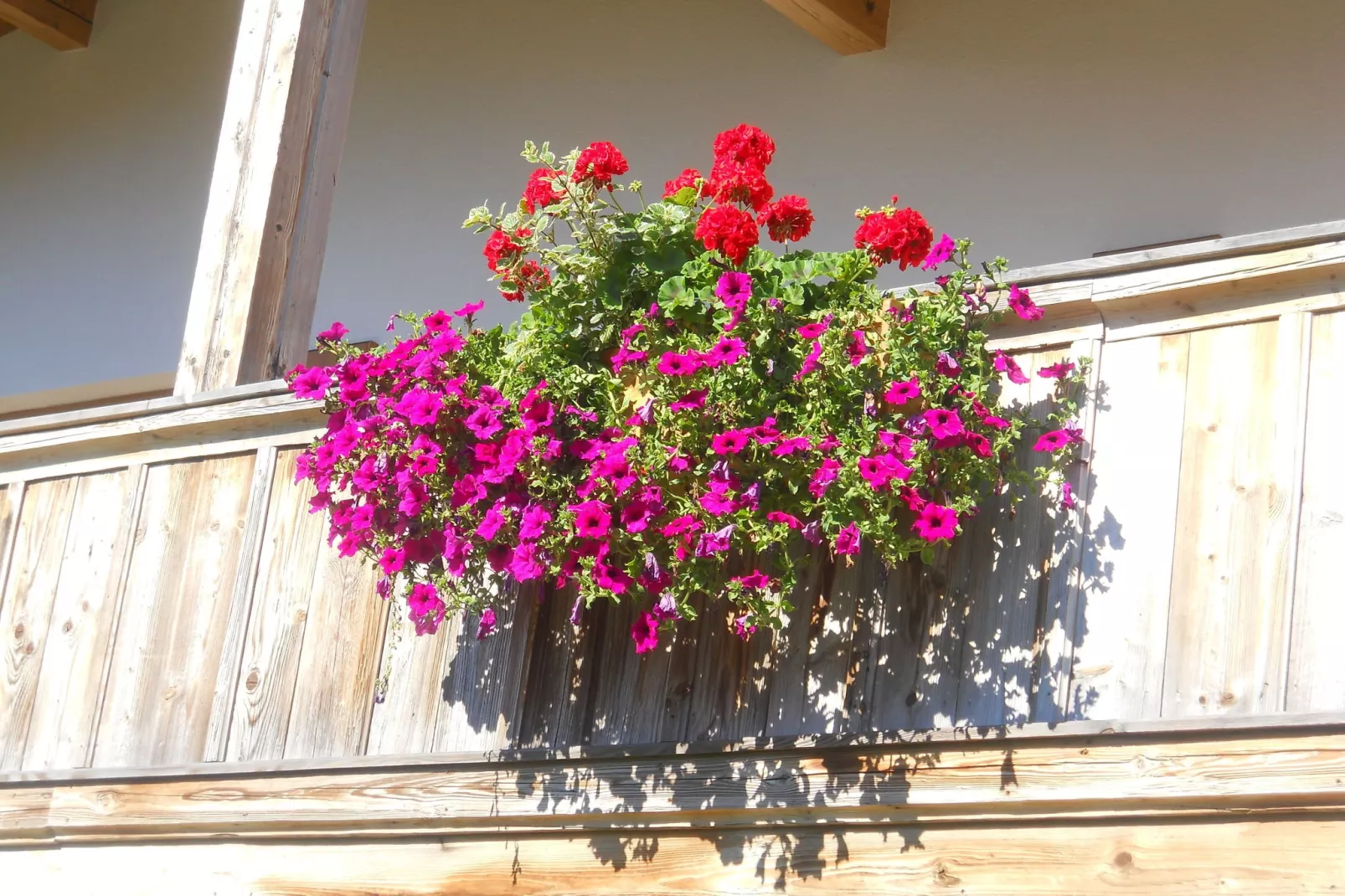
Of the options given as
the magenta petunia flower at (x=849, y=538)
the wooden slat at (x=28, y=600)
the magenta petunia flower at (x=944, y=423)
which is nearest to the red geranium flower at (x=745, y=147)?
the magenta petunia flower at (x=944, y=423)

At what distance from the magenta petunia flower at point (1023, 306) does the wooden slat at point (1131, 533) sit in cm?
16

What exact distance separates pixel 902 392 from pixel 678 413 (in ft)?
1.26

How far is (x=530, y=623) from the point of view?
324 cm

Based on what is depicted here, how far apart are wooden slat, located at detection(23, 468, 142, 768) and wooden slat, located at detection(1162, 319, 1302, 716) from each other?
2457mm

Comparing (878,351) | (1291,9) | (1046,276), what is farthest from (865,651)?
(1291,9)

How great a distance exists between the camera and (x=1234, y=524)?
2518 mm

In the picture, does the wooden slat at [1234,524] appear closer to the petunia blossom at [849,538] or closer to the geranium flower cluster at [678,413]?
the geranium flower cluster at [678,413]

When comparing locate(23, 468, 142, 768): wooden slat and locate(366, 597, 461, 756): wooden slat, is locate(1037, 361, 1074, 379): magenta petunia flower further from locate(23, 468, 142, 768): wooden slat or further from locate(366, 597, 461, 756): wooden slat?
locate(23, 468, 142, 768): wooden slat

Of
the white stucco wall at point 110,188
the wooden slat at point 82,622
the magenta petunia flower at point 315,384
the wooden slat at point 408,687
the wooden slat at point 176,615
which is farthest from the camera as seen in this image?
the white stucco wall at point 110,188

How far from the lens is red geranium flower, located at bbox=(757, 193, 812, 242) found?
2.96 m

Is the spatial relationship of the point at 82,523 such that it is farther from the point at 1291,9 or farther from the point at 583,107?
the point at 1291,9

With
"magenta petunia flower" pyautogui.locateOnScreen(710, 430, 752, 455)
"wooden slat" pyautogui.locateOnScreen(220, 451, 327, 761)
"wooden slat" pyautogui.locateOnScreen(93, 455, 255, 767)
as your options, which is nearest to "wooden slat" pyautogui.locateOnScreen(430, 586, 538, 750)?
"wooden slat" pyautogui.locateOnScreen(220, 451, 327, 761)

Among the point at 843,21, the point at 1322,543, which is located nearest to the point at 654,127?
the point at 843,21

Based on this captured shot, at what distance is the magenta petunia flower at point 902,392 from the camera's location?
2.58 m
